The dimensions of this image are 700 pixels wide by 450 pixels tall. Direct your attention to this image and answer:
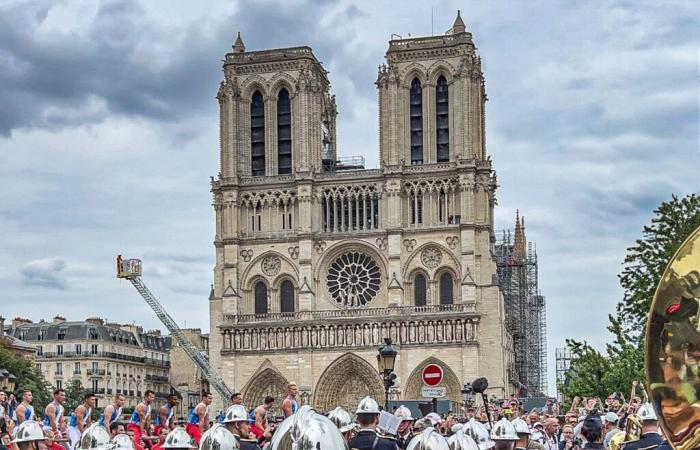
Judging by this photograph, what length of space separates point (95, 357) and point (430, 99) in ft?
107

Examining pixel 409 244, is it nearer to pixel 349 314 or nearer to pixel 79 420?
pixel 349 314

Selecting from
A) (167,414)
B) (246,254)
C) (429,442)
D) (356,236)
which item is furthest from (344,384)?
(429,442)

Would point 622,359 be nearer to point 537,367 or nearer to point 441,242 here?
point 441,242

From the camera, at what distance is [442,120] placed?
55.3 metres

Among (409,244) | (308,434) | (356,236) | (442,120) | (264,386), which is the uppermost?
(442,120)

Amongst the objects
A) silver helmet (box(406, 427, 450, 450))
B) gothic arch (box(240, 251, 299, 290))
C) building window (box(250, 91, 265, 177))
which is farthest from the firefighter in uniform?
building window (box(250, 91, 265, 177))

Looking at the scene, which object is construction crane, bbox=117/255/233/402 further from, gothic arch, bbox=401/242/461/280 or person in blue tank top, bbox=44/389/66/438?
person in blue tank top, bbox=44/389/66/438

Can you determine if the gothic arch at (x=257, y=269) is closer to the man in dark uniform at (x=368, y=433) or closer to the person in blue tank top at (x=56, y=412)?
the person in blue tank top at (x=56, y=412)

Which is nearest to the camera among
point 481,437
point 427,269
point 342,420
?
point 481,437

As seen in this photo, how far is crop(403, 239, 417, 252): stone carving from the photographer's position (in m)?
54.2

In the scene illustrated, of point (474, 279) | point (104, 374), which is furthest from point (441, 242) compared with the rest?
point (104, 374)

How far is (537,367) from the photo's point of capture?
77812 mm

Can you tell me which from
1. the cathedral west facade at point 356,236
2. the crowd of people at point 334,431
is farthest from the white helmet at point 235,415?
the cathedral west facade at point 356,236

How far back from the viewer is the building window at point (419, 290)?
54.3 metres
